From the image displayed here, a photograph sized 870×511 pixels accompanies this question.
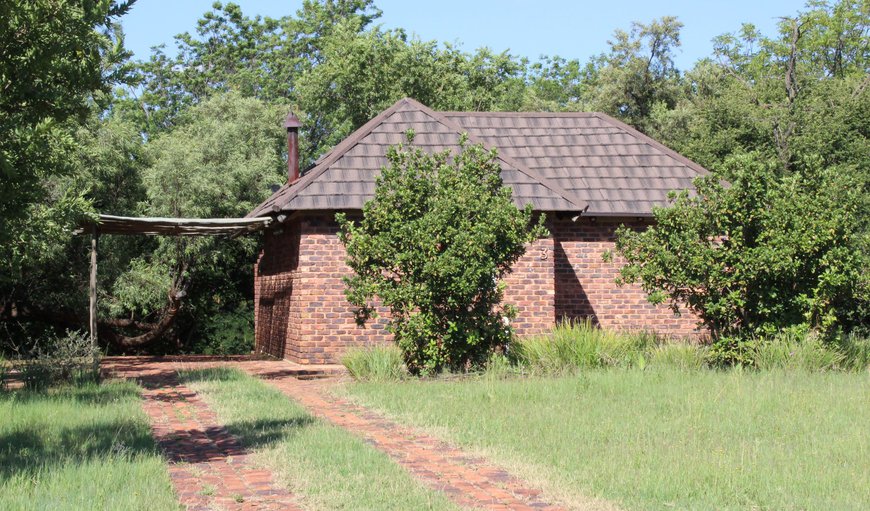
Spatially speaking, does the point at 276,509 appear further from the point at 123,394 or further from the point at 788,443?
the point at 123,394

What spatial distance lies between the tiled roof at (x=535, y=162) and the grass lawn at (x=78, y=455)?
6684mm

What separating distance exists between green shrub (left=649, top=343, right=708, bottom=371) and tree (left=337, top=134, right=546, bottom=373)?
7.29ft

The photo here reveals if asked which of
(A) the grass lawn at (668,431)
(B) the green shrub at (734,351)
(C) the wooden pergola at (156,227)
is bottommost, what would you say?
(A) the grass lawn at (668,431)

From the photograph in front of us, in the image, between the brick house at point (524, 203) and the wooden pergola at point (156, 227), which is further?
the brick house at point (524, 203)

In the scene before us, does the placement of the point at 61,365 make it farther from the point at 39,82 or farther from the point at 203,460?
the point at 203,460

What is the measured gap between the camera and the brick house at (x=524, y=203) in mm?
17516

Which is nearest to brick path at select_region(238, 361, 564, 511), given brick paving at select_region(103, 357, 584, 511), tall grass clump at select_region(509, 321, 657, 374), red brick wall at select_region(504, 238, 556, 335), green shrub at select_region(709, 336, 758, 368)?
brick paving at select_region(103, 357, 584, 511)

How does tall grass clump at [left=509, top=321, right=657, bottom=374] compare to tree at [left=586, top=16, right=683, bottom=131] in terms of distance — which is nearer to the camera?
tall grass clump at [left=509, top=321, right=657, bottom=374]

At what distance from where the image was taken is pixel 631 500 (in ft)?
21.2

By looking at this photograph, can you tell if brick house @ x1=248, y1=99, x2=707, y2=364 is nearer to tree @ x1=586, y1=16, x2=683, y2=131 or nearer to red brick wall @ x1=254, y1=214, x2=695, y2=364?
red brick wall @ x1=254, y1=214, x2=695, y2=364

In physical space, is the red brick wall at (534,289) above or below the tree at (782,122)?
below

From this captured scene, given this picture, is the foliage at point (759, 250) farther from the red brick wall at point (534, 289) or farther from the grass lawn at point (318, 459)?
the grass lawn at point (318, 459)

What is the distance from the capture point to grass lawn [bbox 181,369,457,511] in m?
6.61

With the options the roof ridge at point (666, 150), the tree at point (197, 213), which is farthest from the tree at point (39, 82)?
the tree at point (197, 213)
